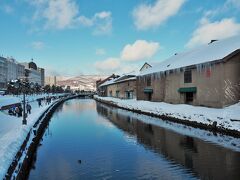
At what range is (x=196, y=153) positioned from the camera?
55.6ft

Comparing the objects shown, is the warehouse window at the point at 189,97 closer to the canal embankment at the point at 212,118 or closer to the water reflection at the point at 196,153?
the canal embankment at the point at 212,118

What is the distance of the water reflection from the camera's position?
43.0 ft

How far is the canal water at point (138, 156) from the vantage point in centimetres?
1295

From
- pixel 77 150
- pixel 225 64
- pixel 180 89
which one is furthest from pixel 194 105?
pixel 77 150

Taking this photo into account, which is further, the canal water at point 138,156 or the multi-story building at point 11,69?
the multi-story building at point 11,69

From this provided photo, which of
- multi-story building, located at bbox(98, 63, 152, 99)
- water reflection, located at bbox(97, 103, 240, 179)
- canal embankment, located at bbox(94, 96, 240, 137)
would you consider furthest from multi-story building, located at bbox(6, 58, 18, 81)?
water reflection, located at bbox(97, 103, 240, 179)

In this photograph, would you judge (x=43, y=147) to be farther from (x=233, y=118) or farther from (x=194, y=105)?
(x=194, y=105)

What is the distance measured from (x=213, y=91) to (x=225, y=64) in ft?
10.5

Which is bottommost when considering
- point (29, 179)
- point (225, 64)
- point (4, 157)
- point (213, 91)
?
point (29, 179)

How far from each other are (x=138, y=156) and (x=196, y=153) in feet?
11.4

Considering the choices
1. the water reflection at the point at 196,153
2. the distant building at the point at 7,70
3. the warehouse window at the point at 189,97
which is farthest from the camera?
the distant building at the point at 7,70

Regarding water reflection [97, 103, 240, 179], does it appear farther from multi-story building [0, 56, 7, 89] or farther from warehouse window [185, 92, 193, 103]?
multi-story building [0, 56, 7, 89]

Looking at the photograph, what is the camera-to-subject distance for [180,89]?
39.5 meters

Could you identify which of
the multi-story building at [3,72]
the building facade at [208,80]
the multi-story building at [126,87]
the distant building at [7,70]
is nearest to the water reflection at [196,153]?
the building facade at [208,80]
